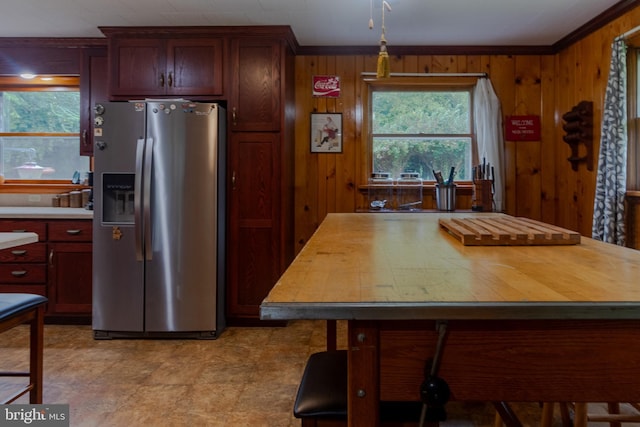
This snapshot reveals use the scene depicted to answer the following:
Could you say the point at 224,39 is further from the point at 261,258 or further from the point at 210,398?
the point at 210,398

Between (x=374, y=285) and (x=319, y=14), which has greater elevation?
(x=319, y=14)

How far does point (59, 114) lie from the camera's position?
153 inches

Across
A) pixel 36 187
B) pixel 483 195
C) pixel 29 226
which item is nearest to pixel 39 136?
pixel 36 187

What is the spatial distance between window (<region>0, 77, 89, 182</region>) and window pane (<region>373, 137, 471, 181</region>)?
2726mm

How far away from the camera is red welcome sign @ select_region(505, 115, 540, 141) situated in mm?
3762

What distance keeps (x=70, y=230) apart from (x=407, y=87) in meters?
3.05

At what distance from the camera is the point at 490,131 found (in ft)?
11.9

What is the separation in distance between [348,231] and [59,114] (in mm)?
3427

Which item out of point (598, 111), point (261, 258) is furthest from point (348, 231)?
point (598, 111)

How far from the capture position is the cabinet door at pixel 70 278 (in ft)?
10.7

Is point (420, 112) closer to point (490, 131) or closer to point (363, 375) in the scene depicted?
point (490, 131)

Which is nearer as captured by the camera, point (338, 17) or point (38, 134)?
→ point (338, 17)

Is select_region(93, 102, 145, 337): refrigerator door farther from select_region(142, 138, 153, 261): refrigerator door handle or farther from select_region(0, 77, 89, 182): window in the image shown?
select_region(0, 77, 89, 182): window

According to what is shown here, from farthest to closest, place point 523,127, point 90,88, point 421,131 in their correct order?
point 421,131
point 523,127
point 90,88
